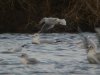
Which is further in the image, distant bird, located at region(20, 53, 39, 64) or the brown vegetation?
the brown vegetation

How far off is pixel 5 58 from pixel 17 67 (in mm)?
1971

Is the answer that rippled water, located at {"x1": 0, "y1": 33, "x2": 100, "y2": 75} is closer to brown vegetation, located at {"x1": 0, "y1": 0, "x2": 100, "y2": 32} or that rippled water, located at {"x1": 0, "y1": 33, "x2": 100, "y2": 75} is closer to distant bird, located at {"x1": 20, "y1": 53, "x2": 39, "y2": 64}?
distant bird, located at {"x1": 20, "y1": 53, "x2": 39, "y2": 64}

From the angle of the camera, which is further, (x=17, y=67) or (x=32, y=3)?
(x=32, y=3)

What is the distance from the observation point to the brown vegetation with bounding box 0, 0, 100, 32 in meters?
26.3

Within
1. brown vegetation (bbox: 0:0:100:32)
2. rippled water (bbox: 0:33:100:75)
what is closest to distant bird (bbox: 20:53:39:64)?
rippled water (bbox: 0:33:100:75)

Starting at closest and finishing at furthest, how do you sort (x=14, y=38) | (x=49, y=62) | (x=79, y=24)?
(x=49, y=62) → (x=14, y=38) → (x=79, y=24)

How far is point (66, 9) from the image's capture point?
26953 millimetres

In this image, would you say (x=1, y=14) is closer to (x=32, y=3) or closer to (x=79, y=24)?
(x=32, y=3)

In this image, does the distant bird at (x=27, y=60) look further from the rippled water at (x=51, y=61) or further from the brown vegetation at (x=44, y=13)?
the brown vegetation at (x=44, y=13)

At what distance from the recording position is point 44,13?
2720 centimetres

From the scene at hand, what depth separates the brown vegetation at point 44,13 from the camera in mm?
26344

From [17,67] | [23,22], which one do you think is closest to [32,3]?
[23,22]

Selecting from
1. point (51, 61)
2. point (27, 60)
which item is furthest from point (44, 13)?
point (27, 60)

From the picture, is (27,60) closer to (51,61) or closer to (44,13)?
(51,61)
